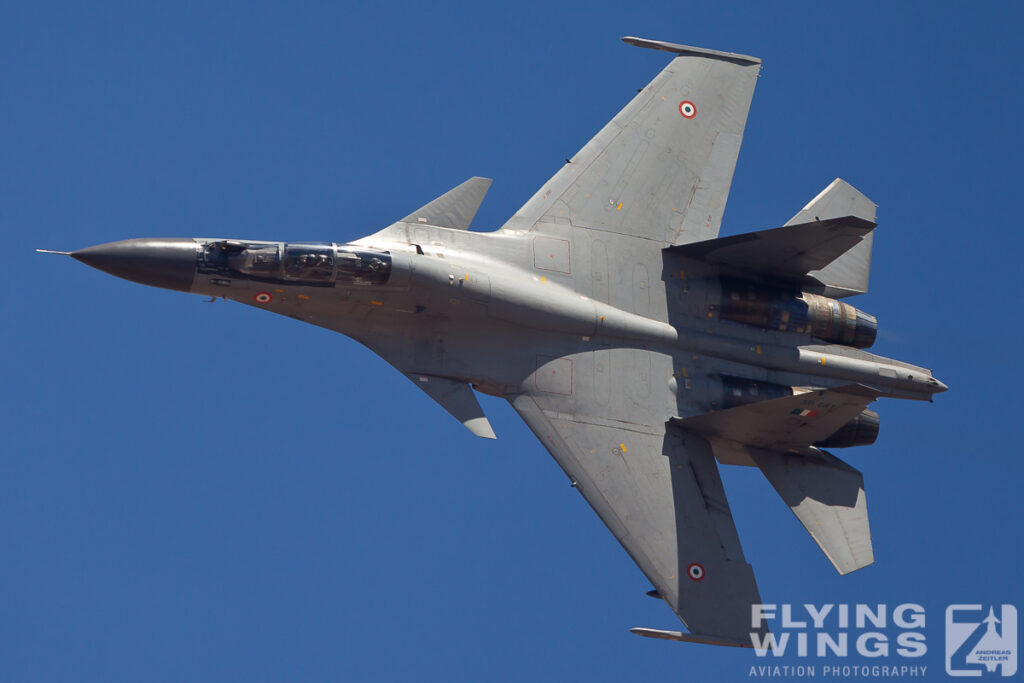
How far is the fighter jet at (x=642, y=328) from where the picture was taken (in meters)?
21.8

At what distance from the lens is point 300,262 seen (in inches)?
843

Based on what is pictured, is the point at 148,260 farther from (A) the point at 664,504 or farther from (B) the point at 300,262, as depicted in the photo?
(A) the point at 664,504

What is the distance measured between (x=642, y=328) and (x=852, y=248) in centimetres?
427

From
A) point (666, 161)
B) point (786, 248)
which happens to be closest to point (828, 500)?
point (786, 248)

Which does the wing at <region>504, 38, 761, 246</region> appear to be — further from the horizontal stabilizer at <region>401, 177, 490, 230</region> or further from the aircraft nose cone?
the aircraft nose cone

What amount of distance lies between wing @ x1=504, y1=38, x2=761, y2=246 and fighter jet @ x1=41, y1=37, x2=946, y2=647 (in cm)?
4

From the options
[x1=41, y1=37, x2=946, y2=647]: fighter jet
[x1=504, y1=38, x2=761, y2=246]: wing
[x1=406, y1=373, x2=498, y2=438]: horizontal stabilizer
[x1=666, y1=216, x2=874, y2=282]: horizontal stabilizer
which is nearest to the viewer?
[x1=41, y1=37, x2=946, y2=647]: fighter jet

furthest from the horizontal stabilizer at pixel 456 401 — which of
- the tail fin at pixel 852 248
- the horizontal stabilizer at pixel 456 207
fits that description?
the tail fin at pixel 852 248

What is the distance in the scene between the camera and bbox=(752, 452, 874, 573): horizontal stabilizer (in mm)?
23219

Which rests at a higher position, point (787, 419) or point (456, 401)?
point (456, 401)

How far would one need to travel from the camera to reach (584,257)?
77.0 feet

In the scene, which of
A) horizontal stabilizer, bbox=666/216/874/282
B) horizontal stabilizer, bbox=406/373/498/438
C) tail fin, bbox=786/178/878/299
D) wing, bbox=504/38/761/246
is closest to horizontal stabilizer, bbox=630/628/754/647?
horizontal stabilizer, bbox=406/373/498/438

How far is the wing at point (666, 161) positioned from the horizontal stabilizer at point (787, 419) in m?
3.24

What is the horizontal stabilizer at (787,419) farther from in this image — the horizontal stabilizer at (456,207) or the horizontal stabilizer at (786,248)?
the horizontal stabilizer at (456,207)
